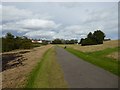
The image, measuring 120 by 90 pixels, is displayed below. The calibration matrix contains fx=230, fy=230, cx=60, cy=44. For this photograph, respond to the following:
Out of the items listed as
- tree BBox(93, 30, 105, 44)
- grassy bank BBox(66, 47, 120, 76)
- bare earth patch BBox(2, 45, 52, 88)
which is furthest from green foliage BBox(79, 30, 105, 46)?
bare earth patch BBox(2, 45, 52, 88)

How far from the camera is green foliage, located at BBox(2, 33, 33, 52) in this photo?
309 feet

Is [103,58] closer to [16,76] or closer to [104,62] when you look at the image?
→ [104,62]

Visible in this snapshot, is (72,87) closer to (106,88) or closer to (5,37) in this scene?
(106,88)

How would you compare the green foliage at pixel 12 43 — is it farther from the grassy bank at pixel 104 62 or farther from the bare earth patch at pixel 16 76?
the bare earth patch at pixel 16 76

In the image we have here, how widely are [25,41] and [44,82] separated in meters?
93.7

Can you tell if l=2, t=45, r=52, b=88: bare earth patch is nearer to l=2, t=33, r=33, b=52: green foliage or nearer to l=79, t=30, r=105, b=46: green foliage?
l=2, t=33, r=33, b=52: green foliage

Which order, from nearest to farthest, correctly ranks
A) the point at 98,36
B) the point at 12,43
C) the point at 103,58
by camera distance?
1. the point at 103,58
2. the point at 12,43
3. the point at 98,36

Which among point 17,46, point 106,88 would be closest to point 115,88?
point 106,88

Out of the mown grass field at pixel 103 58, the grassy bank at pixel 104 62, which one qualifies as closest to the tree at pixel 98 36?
the mown grass field at pixel 103 58

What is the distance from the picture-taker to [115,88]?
39.4 feet

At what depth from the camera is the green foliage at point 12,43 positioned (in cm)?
9415

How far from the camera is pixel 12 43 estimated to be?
98875mm

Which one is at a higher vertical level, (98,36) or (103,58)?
(98,36)

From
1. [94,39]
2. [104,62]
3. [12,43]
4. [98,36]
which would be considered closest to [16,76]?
[104,62]
